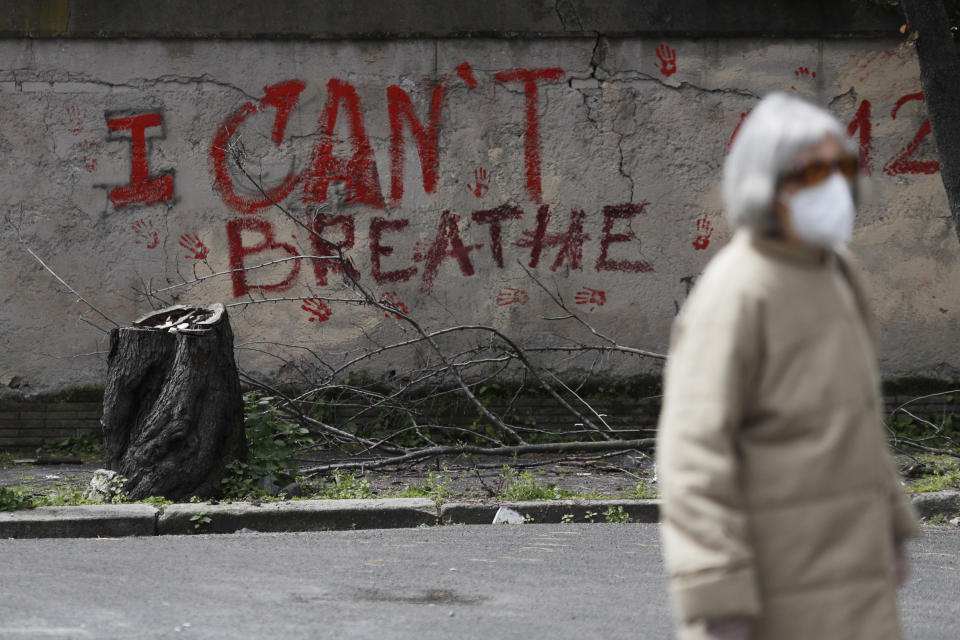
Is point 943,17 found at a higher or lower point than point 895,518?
higher

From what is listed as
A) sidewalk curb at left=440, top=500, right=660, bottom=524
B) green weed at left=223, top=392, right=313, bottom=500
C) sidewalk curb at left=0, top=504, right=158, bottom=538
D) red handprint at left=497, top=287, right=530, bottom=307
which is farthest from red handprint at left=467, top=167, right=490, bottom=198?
sidewalk curb at left=0, top=504, right=158, bottom=538

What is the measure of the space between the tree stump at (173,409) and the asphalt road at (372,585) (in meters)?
0.65

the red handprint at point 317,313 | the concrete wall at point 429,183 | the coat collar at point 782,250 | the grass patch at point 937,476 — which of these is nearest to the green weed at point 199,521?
the concrete wall at point 429,183

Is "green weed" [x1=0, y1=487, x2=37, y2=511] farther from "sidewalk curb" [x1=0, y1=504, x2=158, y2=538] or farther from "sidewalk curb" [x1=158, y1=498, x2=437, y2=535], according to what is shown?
"sidewalk curb" [x1=158, y1=498, x2=437, y2=535]

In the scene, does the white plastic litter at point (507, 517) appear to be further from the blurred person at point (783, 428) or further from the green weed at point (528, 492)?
the blurred person at point (783, 428)

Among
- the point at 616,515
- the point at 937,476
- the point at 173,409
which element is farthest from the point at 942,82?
the point at 173,409

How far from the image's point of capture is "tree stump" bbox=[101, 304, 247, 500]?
5.98 metres

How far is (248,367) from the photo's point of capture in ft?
27.7

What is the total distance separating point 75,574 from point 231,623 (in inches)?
42.0

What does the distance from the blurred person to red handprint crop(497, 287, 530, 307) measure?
644 cm

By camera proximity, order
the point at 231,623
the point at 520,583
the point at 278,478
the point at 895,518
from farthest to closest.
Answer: the point at 278,478, the point at 520,583, the point at 231,623, the point at 895,518

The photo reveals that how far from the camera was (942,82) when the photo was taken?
6.45m

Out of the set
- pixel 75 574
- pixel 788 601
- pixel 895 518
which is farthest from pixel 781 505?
pixel 75 574

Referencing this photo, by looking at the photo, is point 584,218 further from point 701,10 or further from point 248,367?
point 248,367
